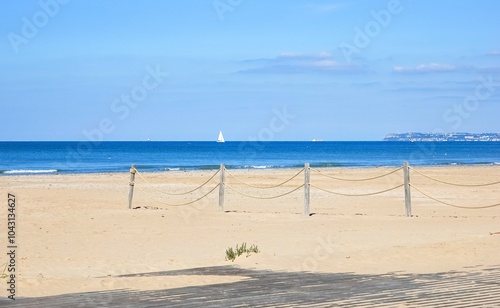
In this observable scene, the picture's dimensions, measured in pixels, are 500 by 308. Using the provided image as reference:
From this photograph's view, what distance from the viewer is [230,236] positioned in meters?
15.9

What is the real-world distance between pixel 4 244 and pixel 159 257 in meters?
3.90

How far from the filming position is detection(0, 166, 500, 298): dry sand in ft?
37.1

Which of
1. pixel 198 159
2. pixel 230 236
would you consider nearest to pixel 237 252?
Result: pixel 230 236

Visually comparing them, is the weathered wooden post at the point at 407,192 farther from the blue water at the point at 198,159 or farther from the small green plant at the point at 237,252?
the blue water at the point at 198,159

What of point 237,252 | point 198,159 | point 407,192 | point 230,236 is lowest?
point 237,252

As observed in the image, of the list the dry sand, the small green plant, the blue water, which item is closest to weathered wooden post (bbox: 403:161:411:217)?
the dry sand

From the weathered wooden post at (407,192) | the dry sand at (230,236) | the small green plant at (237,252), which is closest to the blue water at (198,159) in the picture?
the dry sand at (230,236)

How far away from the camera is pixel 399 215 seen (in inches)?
788

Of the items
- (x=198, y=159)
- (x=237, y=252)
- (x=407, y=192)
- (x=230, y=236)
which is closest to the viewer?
(x=237, y=252)

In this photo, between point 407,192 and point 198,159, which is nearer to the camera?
point 407,192

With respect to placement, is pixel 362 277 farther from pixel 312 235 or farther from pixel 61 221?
pixel 61 221

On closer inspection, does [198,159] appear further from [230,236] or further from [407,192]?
[230,236]

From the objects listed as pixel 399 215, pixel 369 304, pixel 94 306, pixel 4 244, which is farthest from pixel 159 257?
pixel 399 215

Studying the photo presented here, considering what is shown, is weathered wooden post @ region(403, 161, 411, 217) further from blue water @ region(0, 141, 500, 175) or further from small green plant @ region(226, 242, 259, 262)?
blue water @ region(0, 141, 500, 175)
